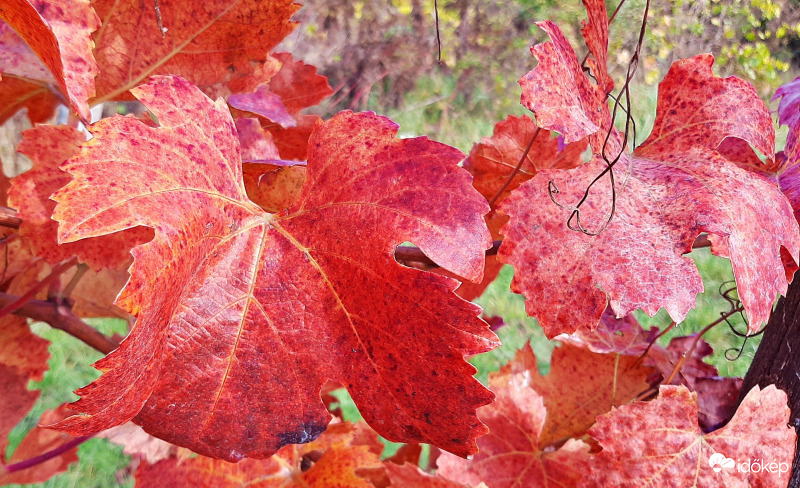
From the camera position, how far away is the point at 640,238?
0.37 m

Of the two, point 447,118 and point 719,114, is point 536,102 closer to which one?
point 719,114

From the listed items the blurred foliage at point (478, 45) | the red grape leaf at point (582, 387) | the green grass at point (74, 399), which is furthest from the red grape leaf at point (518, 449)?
the blurred foliage at point (478, 45)

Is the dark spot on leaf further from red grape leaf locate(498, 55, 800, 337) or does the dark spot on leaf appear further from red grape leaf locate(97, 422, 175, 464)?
red grape leaf locate(97, 422, 175, 464)

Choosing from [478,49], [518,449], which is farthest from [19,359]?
[478,49]

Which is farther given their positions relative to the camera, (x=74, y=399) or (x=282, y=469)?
(x=74, y=399)

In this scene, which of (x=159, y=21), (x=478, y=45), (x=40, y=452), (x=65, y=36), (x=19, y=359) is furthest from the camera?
(x=478, y=45)

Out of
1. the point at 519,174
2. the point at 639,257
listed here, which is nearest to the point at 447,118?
the point at 519,174

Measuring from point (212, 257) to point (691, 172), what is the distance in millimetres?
278

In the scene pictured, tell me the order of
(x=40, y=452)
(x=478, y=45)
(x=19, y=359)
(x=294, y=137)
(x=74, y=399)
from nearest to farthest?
(x=294, y=137), (x=19, y=359), (x=40, y=452), (x=74, y=399), (x=478, y=45)

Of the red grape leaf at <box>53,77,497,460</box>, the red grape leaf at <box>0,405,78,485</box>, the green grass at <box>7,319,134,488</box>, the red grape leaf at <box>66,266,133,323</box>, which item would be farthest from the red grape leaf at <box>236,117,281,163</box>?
the green grass at <box>7,319,134,488</box>

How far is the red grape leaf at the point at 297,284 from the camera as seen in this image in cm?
31

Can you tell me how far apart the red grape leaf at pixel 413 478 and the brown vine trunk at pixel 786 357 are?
0.25 m

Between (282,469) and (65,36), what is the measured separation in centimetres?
39

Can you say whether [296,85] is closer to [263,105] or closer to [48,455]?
[263,105]
